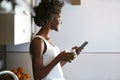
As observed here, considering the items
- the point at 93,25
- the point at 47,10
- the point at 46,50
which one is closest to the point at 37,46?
the point at 46,50

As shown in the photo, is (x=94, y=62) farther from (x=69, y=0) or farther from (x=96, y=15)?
(x=69, y=0)

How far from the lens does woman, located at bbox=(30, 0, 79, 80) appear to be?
2.78 ft

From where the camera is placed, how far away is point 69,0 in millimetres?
1394

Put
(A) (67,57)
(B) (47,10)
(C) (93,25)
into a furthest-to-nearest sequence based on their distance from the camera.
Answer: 1. (C) (93,25)
2. (B) (47,10)
3. (A) (67,57)

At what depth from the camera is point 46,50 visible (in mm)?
918

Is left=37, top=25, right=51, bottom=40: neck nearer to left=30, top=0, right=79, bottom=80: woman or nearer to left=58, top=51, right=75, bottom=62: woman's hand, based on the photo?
left=30, top=0, right=79, bottom=80: woman

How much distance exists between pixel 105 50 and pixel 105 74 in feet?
0.51

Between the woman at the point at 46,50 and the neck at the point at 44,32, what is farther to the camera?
the neck at the point at 44,32

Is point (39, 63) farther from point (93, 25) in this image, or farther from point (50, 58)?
point (93, 25)

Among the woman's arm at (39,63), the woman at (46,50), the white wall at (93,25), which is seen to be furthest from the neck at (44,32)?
the white wall at (93,25)

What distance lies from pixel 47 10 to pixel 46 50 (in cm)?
18

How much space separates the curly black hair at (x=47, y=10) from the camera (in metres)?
0.95

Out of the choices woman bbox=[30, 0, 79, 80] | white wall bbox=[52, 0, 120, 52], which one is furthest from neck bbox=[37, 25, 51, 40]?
white wall bbox=[52, 0, 120, 52]

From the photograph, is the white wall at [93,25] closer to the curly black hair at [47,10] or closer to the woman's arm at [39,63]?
the curly black hair at [47,10]
